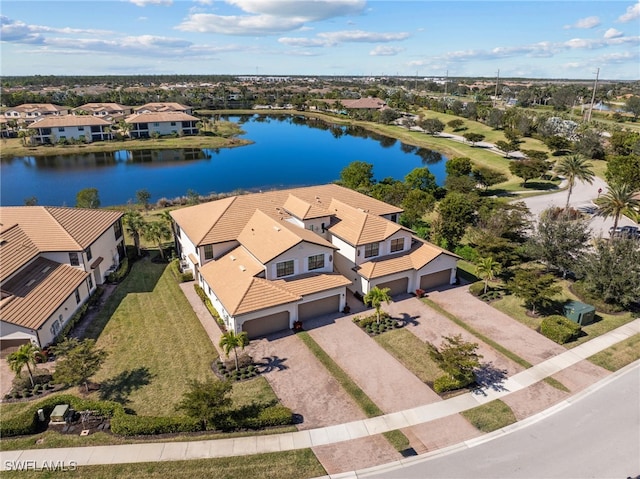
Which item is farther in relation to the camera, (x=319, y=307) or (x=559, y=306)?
(x=559, y=306)

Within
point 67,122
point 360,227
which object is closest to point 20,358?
point 360,227

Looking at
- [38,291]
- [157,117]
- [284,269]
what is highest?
[157,117]

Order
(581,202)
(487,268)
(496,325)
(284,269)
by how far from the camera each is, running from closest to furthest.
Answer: (496,325) < (284,269) < (487,268) < (581,202)

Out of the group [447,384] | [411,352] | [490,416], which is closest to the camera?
[490,416]

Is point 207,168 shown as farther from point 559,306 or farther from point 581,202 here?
point 559,306

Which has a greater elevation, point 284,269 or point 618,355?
point 284,269

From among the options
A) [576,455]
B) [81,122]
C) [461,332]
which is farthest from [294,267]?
[81,122]

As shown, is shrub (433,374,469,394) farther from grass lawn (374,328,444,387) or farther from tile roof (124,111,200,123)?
tile roof (124,111,200,123)
